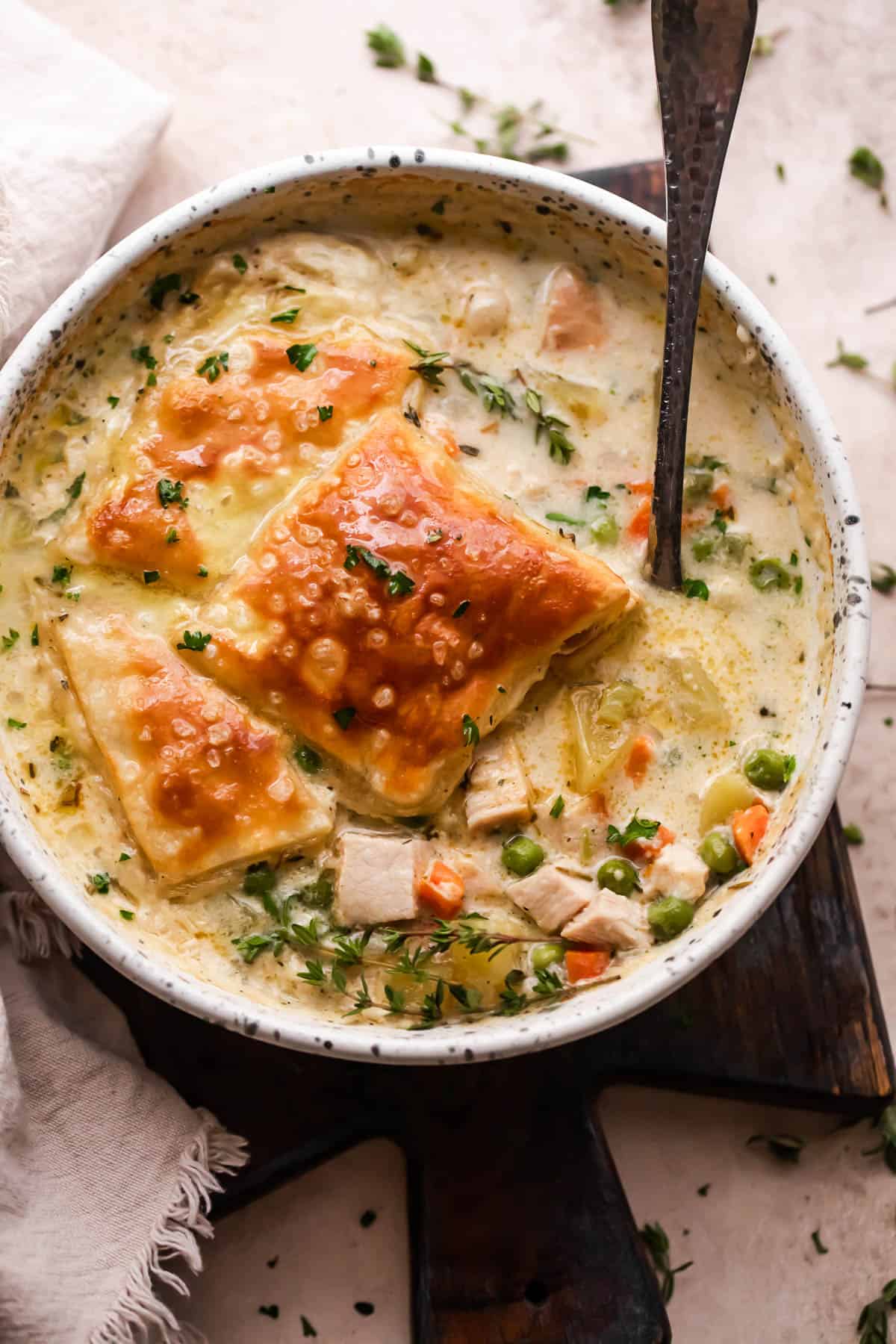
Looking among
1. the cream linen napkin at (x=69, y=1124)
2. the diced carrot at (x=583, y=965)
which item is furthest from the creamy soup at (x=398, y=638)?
the cream linen napkin at (x=69, y=1124)

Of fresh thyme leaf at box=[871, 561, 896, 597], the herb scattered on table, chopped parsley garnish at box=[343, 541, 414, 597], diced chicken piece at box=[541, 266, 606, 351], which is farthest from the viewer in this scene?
fresh thyme leaf at box=[871, 561, 896, 597]

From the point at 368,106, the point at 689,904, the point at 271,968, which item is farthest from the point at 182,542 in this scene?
the point at 368,106

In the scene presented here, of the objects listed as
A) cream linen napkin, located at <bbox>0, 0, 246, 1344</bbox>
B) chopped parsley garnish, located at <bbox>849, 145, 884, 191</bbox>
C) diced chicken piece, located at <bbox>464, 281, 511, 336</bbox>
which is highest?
chopped parsley garnish, located at <bbox>849, 145, 884, 191</bbox>

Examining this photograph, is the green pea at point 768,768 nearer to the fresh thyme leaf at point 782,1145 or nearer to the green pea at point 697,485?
the green pea at point 697,485

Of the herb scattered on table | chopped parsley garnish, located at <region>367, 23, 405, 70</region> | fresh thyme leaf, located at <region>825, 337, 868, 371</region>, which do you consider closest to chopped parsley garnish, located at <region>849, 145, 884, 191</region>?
fresh thyme leaf, located at <region>825, 337, 868, 371</region>

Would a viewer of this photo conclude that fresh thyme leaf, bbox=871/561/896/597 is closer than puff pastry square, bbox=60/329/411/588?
No

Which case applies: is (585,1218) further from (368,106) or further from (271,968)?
(368,106)

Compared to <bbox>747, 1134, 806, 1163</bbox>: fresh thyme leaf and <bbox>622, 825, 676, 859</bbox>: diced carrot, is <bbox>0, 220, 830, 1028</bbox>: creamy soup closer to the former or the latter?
<bbox>622, 825, 676, 859</bbox>: diced carrot
